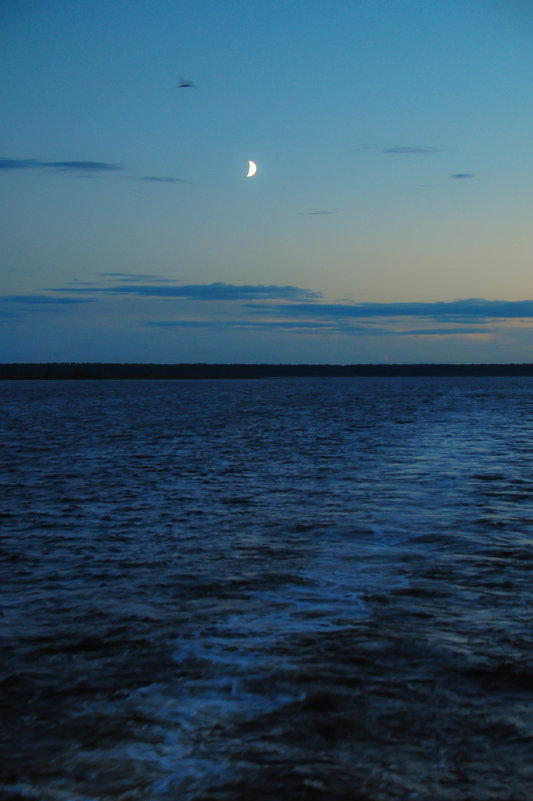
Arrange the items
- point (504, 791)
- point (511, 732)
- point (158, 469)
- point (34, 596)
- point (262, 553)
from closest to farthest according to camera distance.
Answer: point (504, 791) < point (511, 732) < point (34, 596) < point (262, 553) < point (158, 469)

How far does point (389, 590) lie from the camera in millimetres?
9484

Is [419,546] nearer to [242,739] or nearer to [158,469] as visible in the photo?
[242,739]

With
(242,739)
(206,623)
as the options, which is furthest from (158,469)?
(242,739)

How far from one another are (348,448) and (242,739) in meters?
25.7

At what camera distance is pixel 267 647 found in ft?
24.5

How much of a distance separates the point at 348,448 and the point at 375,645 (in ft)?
77.9

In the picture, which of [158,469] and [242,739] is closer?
[242,739]

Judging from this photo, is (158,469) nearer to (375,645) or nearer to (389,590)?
(389,590)

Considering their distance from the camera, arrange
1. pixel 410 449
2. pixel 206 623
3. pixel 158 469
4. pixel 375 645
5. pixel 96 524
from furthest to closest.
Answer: pixel 410 449
pixel 158 469
pixel 96 524
pixel 206 623
pixel 375 645

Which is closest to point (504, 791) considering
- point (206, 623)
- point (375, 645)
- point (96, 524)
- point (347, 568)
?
point (375, 645)

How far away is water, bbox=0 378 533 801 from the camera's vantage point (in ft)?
16.8

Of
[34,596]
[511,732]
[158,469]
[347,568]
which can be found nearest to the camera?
[511,732]

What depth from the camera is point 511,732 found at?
18.1 feet

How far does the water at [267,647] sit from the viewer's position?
16.8 feet
